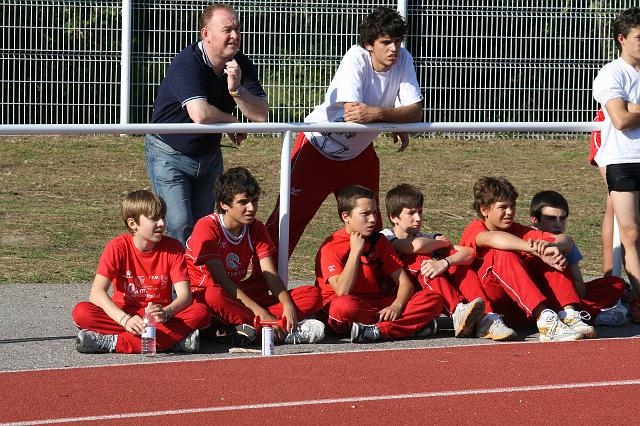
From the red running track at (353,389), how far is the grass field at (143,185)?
3.57m

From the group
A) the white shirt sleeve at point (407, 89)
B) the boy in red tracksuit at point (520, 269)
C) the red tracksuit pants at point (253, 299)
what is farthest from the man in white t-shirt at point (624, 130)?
the red tracksuit pants at point (253, 299)

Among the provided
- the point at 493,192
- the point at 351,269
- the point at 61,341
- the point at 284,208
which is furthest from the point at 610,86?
the point at 61,341

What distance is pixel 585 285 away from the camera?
8164mm

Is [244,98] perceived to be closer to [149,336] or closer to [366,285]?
[366,285]

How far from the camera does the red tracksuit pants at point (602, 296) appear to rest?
8094 millimetres

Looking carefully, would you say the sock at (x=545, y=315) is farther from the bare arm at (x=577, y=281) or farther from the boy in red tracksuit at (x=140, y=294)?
the boy in red tracksuit at (x=140, y=294)

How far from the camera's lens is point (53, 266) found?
35.2 ft

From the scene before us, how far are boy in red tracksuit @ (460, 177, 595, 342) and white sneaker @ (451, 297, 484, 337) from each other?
24 centimetres

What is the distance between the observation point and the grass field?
11414 mm

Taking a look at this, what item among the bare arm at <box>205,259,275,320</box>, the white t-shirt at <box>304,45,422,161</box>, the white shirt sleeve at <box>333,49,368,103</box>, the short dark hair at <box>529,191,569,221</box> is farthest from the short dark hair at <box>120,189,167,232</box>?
the short dark hair at <box>529,191,569,221</box>

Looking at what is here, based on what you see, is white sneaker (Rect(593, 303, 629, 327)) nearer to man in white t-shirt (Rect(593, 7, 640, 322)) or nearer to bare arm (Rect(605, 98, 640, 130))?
man in white t-shirt (Rect(593, 7, 640, 322))

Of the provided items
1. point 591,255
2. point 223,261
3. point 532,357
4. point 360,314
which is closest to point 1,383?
point 223,261

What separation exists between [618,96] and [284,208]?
6.84 feet

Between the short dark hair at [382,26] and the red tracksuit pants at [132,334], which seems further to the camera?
the short dark hair at [382,26]
